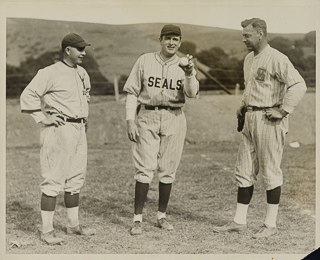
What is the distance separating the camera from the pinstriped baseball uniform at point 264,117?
337 cm

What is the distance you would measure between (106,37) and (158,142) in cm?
117

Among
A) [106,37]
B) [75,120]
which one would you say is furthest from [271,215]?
[106,37]

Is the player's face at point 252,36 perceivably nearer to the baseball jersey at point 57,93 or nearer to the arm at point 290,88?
the arm at point 290,88

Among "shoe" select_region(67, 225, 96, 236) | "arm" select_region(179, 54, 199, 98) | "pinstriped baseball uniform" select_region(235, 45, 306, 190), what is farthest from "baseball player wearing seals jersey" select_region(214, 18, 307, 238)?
"shoe" select_region(67, 225, 96, 236)

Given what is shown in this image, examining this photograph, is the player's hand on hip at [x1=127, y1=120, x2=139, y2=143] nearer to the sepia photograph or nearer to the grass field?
the sepia photograph

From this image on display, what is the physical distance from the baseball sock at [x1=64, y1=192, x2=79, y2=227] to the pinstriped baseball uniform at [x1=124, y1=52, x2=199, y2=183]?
402mm

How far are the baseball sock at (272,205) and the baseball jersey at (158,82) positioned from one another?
771 millimetres

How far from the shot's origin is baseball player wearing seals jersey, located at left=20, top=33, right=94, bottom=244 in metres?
3.33

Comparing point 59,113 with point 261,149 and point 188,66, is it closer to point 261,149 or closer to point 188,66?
point 188,66

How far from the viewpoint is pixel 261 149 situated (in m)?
3.43
